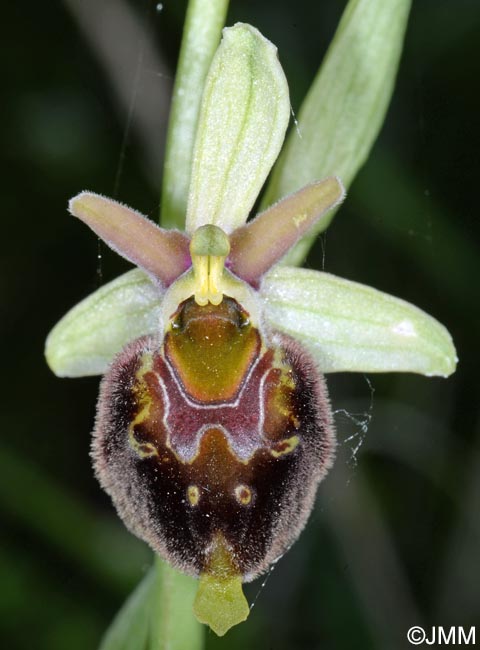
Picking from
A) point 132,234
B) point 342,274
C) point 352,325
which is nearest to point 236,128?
point 132,234

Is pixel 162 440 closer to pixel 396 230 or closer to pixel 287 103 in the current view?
pixel 287 103

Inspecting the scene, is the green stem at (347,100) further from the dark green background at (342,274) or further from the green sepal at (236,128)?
the dark green background at (342,274)

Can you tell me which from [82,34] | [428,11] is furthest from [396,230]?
[82,34]

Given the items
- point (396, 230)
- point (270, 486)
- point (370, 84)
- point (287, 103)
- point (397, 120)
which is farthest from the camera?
point (397, 120)

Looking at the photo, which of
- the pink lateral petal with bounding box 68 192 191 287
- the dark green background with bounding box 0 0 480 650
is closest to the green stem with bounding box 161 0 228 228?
the pink lateral petal with bounding box 68 192 191 287

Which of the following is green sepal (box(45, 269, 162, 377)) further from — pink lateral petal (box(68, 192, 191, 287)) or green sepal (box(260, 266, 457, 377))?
green sepal (box(260, 266, 457, 377))

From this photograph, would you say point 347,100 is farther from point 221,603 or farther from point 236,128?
point 221,603

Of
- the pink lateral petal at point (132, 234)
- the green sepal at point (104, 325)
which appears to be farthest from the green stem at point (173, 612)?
the pink lateral petal at point (132, 234)
